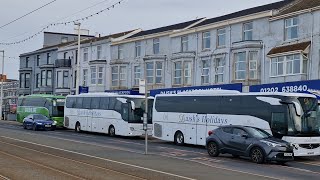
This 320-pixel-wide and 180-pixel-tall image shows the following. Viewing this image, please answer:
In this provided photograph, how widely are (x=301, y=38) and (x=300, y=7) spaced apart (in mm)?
2577

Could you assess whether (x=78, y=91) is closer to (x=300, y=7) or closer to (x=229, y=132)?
(x=300, y=7)

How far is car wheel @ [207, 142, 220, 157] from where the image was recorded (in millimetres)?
22422

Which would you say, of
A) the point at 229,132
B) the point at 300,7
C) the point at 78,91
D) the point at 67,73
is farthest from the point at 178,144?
the point at 67,73

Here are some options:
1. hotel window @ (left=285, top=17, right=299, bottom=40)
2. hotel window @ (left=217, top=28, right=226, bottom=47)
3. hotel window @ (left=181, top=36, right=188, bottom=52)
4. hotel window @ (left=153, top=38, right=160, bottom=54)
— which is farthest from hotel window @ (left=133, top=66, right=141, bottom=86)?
hotel window @ (left=285, top=17, right=299, bottom=40)

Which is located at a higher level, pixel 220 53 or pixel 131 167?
pixel 220 53

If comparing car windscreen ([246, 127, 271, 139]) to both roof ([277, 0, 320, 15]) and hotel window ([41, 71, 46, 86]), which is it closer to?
roof ([277, 0, 320, 15])

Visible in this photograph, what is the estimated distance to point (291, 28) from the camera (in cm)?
3616

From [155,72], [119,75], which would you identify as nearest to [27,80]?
[119,75]

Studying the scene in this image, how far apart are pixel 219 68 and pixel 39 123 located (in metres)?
16.1

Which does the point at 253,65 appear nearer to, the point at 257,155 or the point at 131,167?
the point at 257,155

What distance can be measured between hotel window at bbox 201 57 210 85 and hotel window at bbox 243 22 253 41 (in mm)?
4852

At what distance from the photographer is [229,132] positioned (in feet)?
71.7

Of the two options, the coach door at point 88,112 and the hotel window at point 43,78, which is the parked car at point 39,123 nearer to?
the coach door at point 88,112

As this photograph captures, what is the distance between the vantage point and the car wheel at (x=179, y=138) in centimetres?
3005
